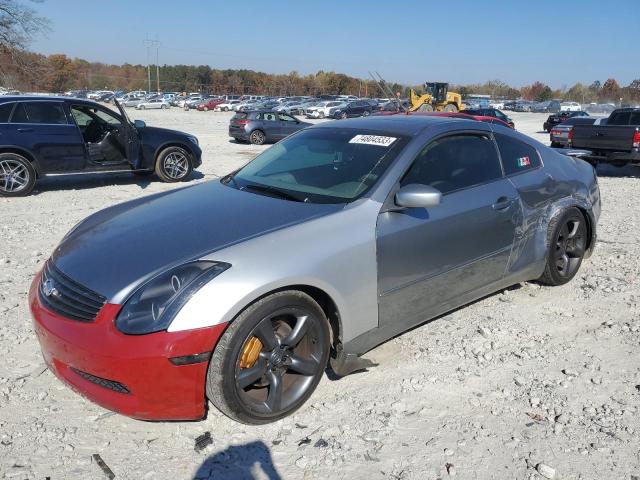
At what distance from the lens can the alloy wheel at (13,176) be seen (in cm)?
880

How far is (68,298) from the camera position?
2836 mm

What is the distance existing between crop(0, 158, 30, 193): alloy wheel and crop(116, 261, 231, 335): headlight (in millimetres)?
7562

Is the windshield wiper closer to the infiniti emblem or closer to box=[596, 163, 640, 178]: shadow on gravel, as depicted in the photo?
the infiniti emblem

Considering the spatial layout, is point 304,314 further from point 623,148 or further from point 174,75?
point 174,75

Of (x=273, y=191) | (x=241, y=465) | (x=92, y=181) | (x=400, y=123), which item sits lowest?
(x=241, y=465)

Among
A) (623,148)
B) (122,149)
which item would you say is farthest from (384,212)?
(623,148)

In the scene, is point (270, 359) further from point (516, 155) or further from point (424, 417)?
point (516, 155)

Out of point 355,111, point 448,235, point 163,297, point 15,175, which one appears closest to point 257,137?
point 15,175

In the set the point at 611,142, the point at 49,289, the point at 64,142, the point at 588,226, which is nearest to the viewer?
the point at 49,289

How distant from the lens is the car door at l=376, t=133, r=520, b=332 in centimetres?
334

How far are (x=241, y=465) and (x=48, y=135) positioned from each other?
26.6 ft

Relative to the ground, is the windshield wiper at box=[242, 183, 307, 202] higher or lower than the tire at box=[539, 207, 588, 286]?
higher

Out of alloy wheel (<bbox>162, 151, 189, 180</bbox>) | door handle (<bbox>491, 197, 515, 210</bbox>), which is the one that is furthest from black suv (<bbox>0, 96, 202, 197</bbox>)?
door handle (<bbox>491, 197, 515, 210</bbox>)

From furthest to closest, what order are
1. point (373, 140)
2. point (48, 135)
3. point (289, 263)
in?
point (48, 135) < point (373, 140) < point (289, 263)
